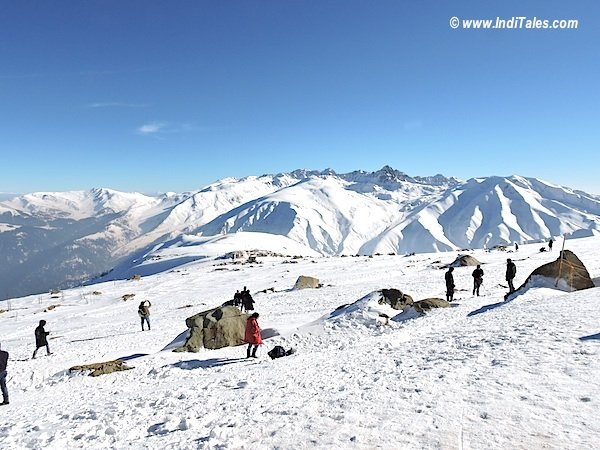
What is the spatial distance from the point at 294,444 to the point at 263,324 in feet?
50.5

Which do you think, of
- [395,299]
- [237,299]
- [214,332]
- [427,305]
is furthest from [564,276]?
[237,299]

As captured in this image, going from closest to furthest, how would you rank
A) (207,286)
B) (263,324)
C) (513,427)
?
(513,427)
(263,324)
(207,286)

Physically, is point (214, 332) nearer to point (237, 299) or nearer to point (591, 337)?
point (237, 299)

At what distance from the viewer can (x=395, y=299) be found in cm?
2061

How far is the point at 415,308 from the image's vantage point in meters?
18.7

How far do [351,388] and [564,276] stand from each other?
56.4 ft

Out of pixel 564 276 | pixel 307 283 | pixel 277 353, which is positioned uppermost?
pixel 564 276

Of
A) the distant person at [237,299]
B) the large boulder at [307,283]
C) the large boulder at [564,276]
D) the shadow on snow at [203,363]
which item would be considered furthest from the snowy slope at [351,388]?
the large boulder at [307,283]

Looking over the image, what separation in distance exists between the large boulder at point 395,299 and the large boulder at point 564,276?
19.7 feet

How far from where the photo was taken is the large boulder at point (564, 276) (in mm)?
20172

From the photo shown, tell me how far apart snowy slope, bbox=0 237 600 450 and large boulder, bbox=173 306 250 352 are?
71 centimetres

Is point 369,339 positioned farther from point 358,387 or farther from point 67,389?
point 67,389

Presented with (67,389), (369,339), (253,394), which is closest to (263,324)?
(369,339)

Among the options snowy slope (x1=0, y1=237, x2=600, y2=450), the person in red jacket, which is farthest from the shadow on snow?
the person in red jacket
